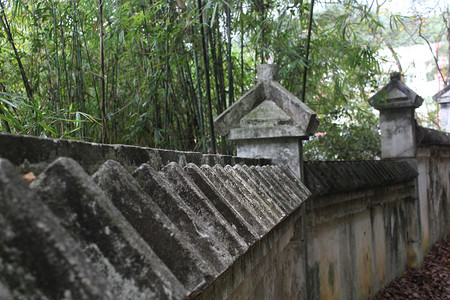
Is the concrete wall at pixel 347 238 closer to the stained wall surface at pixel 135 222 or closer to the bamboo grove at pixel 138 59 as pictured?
the stained wall surface at pixel 135 222

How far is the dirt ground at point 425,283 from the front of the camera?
198 inches

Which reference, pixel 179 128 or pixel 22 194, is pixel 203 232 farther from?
pixel 179 128

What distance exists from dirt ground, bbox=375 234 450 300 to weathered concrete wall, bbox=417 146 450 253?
30 cm

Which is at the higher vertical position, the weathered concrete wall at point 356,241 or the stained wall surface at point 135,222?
the stained wall surface at point 135,222

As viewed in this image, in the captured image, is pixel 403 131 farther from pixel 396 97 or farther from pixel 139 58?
pixel 139 58

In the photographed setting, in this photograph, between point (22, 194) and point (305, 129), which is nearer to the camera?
point (22, 194)

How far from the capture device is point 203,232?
1108mm

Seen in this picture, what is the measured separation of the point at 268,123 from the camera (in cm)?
339

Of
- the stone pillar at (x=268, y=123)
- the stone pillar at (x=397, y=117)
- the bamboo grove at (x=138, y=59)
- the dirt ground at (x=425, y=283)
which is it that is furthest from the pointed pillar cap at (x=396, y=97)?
the stone pillar at (x=268, y=123)

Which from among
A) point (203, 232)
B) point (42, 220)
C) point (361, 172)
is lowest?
point (361, 172)

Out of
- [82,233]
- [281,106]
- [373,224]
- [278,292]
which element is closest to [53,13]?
[281,106]

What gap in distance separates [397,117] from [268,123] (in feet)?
11.0

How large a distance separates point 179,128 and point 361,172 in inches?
70.2

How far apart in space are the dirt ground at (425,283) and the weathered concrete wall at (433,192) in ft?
0.97
